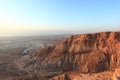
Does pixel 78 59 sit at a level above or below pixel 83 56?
below

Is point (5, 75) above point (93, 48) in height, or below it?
below

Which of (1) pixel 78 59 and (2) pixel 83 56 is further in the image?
(1) pixel 78 59

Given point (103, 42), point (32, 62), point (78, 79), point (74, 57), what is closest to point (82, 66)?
point (74, 57)

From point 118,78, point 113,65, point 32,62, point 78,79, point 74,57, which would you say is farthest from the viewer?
point 32,62

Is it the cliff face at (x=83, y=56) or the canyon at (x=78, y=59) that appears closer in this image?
the canyon at (x=78, y=59)

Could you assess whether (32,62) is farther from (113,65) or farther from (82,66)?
(113,65)

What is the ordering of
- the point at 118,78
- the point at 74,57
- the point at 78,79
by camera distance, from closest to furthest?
the point at 118,78 → the point at 78,79 → the point at 74,57

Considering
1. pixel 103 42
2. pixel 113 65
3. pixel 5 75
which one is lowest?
pixel 5 75

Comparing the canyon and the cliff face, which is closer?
the canyon
